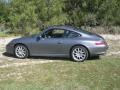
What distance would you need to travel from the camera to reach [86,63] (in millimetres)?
14234

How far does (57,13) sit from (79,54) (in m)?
9.59

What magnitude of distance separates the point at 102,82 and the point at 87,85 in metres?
0.55

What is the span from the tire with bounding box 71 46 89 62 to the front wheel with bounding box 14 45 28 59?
6.68 feet

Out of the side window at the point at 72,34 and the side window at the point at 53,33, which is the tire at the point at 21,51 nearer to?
the side window at the point at 53,33

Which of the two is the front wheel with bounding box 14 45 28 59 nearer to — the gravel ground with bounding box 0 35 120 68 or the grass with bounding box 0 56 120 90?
the gravel ground with bounding box 0 35 120 68

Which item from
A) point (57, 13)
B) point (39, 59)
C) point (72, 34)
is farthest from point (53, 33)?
point (57, 13)

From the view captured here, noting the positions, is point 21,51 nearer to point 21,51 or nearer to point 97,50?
point 21,51

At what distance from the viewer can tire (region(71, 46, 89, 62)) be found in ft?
48.3

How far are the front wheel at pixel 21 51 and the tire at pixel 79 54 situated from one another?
6.68 ft

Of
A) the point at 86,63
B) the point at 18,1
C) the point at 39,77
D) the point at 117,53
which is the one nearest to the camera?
the point at 39,77

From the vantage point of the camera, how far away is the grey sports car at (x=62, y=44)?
48.4 feet

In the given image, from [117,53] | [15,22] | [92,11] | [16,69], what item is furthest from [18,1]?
[16,69]

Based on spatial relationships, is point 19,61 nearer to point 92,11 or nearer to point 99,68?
point 99,68

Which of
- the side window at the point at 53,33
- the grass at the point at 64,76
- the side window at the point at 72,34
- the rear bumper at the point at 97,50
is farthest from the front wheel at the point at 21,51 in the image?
the rear bumper at the point at 97,50
